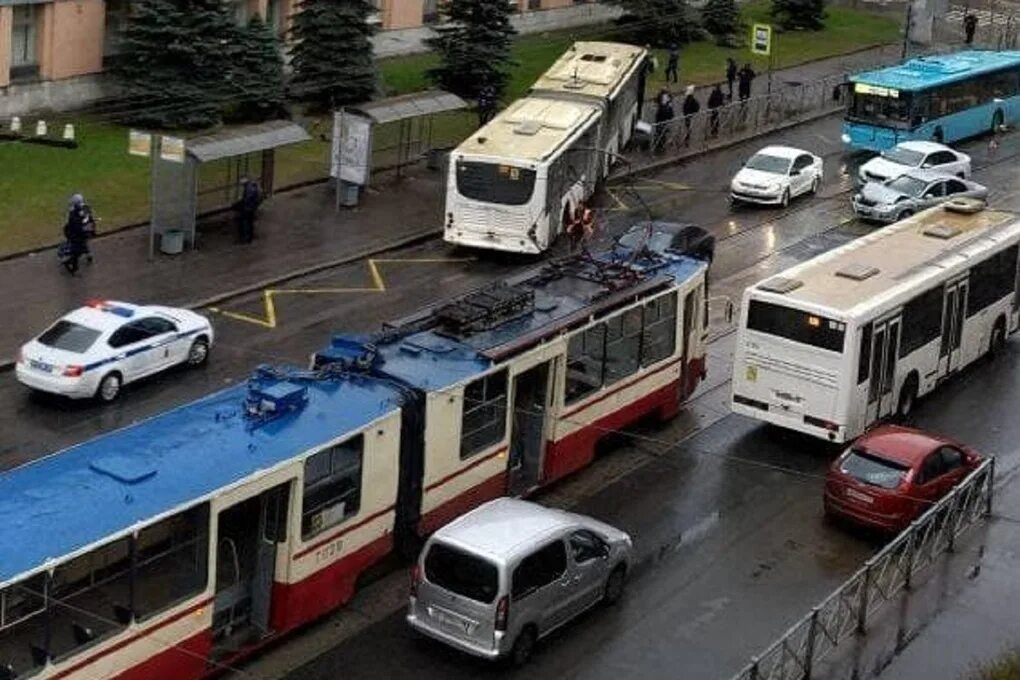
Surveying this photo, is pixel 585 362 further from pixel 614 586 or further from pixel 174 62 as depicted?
pixel 174 62

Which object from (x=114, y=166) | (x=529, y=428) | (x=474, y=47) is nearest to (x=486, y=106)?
(x=474, y=47)

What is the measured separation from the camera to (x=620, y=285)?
26906mm

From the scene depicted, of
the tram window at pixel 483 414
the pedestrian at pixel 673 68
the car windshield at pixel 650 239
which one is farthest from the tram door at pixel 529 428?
the pedestrian at pixel 673 68

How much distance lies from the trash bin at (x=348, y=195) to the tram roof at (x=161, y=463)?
2140cm

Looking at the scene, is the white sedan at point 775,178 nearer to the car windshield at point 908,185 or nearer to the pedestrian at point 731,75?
the car windshield at point 908,185

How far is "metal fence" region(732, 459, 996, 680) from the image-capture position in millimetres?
19375

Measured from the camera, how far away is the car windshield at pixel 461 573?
64.8ft

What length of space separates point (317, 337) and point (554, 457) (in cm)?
892

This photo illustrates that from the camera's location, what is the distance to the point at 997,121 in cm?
5847

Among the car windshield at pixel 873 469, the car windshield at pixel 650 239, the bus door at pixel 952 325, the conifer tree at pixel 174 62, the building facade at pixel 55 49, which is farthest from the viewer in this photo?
the conifer tree at pixel 174 62

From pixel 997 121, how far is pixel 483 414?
39.6m

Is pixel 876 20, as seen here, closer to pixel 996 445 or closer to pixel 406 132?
pixel 406 132

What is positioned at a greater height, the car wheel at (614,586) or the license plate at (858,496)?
the license plate at (858,496)

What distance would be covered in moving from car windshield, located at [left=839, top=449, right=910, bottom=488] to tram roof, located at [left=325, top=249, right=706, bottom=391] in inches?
165
